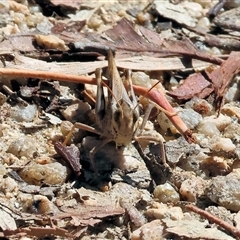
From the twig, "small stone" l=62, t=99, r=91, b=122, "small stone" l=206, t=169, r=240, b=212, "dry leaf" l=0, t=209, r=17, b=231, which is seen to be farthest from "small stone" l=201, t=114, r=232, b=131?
"dry leaf" l=0, t=209, r=17, b=231

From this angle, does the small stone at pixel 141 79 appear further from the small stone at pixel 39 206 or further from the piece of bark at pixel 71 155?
the small stone at pixel 39 206

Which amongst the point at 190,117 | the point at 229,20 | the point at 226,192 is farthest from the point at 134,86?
the point at 229,20

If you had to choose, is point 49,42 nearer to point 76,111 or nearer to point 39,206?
point 76,111

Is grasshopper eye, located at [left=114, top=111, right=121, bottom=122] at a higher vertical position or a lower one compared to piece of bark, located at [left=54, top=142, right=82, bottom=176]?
higher

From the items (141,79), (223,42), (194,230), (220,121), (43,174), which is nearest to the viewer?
(194,230)

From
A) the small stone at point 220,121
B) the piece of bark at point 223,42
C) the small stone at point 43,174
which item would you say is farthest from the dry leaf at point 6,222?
the piece of bark at point 223,42

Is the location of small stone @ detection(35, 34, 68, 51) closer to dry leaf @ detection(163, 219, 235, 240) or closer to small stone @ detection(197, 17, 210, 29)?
small stone @ detection(197, 17, 210, 29)
